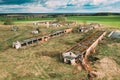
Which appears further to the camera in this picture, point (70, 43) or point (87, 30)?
point (87, 30)

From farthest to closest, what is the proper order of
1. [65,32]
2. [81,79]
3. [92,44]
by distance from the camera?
1. [65,32]
2. [92,44]
3. [81,79]

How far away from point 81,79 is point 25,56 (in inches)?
721

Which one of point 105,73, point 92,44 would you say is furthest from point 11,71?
point 92,44

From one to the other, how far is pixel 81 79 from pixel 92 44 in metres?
20.6

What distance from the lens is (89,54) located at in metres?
48.9

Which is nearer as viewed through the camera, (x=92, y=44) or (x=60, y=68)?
(x=60, y=68)

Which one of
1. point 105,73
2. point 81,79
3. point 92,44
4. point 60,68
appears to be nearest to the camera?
point 81,79

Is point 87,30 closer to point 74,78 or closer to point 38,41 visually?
point 38,41

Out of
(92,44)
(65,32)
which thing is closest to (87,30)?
(65,32)

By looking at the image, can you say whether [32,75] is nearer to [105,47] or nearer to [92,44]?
[92,44]

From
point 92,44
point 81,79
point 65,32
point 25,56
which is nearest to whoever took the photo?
point 81,79

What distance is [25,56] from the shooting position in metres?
48.2

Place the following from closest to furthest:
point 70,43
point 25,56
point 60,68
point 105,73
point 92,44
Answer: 1. point 105,73
2. point 60,68
3. point 25,56
4. point 92,44
5. point 70,43

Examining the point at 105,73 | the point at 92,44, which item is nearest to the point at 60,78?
the point at 105,73
